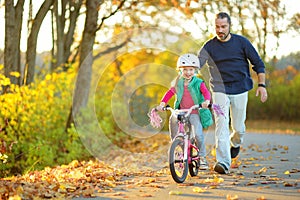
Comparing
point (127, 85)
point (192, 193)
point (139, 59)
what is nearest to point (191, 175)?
point (192, 193)

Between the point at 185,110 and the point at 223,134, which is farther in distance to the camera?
the point at 223,134

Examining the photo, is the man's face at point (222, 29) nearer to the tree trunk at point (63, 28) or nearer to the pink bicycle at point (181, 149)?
the pink bicycle at point (181, 149)

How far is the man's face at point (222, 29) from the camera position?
774cm

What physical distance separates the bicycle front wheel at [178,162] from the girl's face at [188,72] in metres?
0.82

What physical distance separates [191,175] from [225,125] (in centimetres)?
79

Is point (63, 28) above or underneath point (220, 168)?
above

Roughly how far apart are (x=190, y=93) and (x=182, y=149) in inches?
29.8

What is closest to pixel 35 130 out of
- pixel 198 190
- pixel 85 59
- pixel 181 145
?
pixel 85 59

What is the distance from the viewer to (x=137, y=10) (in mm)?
22266

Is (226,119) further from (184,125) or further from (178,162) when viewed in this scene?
(178,162)

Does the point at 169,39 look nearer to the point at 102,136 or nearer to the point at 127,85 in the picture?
the point at 127,85

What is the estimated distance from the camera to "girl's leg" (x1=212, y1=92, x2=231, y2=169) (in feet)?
25.7

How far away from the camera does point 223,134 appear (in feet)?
25.9

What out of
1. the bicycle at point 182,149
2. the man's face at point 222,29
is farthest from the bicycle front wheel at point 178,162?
the man's face at point 222,29
